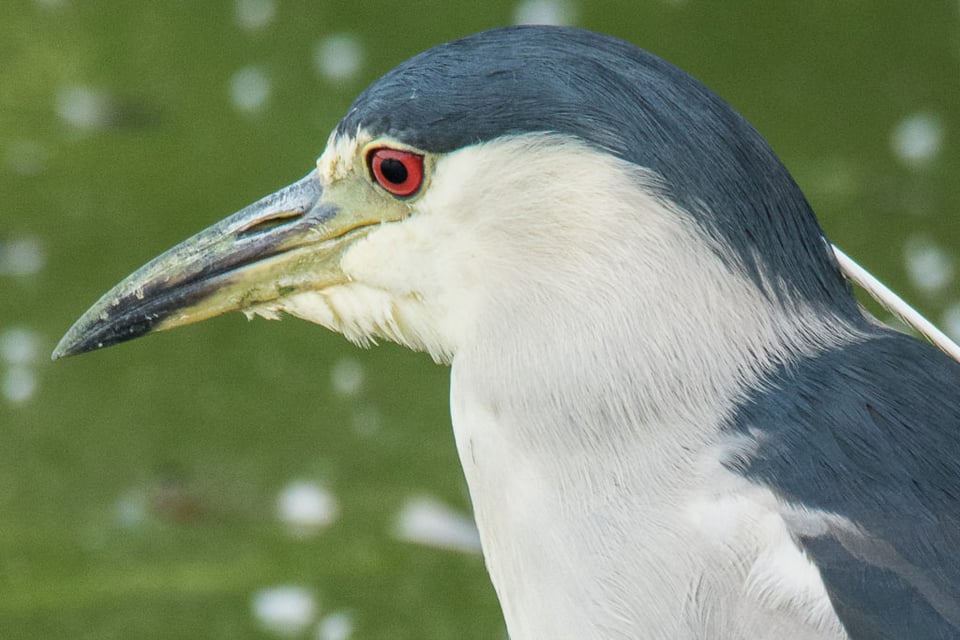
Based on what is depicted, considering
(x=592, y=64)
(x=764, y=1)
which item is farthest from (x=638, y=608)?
(x=764, y=1)

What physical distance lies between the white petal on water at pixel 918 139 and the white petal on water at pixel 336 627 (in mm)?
1880

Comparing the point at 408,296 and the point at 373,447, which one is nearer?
the point at 408,296

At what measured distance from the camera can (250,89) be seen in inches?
155

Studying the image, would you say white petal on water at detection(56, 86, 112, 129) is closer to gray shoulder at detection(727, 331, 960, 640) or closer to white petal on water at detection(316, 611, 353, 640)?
white petal on water at detection(316, 611, 353, 640)

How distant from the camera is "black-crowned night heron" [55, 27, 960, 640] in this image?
125 centimetres

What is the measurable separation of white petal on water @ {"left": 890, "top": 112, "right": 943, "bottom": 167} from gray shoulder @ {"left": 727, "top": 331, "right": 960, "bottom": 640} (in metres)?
2.23

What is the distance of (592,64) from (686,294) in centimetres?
25

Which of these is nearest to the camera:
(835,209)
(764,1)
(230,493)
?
(230,493)

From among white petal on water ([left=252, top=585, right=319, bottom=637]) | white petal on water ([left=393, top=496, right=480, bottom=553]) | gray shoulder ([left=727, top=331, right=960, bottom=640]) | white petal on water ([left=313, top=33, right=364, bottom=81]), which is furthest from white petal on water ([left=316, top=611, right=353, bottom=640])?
white petal on water ([left=313, top=33, right=364, bottom=81])

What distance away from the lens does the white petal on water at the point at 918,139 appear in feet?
11.4

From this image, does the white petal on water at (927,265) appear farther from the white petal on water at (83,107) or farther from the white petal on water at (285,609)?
the white petal on water at (83,107)

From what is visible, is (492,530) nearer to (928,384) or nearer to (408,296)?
(408,296)

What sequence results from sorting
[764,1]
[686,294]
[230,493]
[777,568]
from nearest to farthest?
1. [777,568]
2. [686,294]
3. [230,493]
4. [764,1]

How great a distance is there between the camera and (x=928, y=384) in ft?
4.45
